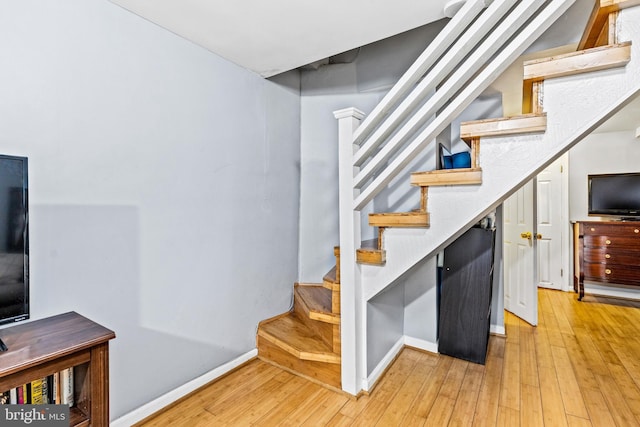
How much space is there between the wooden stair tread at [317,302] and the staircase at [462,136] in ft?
0.04

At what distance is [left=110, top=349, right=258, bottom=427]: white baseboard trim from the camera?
1.74 m

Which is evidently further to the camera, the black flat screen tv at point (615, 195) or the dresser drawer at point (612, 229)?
the black flat screen tv at point (615, 195)

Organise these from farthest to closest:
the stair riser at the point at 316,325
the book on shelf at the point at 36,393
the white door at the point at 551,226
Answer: the white door at the point at 551,226, the stair riser at the point at 316,325, the book on shelf at the point at 36,393

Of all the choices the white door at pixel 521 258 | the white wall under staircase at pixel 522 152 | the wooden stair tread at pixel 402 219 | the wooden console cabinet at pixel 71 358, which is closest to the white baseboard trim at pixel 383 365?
the white wall under staircase at pixel 522 152

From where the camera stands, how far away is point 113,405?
65.9 inches

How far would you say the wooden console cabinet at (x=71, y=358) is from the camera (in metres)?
1.05

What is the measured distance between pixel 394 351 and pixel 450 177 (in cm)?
156

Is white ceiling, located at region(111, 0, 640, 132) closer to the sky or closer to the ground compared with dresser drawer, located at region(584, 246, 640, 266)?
closer to the sky

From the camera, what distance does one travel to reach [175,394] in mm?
1957

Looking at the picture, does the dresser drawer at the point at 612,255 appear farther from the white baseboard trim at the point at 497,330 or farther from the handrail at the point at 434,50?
the handrail at the point at 434,50

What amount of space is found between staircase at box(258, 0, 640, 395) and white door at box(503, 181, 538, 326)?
2.11 meters

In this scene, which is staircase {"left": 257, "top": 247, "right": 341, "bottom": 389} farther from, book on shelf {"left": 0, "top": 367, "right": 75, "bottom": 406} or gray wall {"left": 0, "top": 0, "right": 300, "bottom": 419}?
book on shelf {"left": 0, "top": 367, "right": 75, "bottom": 406}

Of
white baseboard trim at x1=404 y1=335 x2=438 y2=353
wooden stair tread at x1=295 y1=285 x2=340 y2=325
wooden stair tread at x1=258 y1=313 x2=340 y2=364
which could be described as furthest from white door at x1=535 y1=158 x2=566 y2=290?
wooden stair tread at x1=258 y1=313 x2=340 y2=364

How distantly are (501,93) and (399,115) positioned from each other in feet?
5.71
